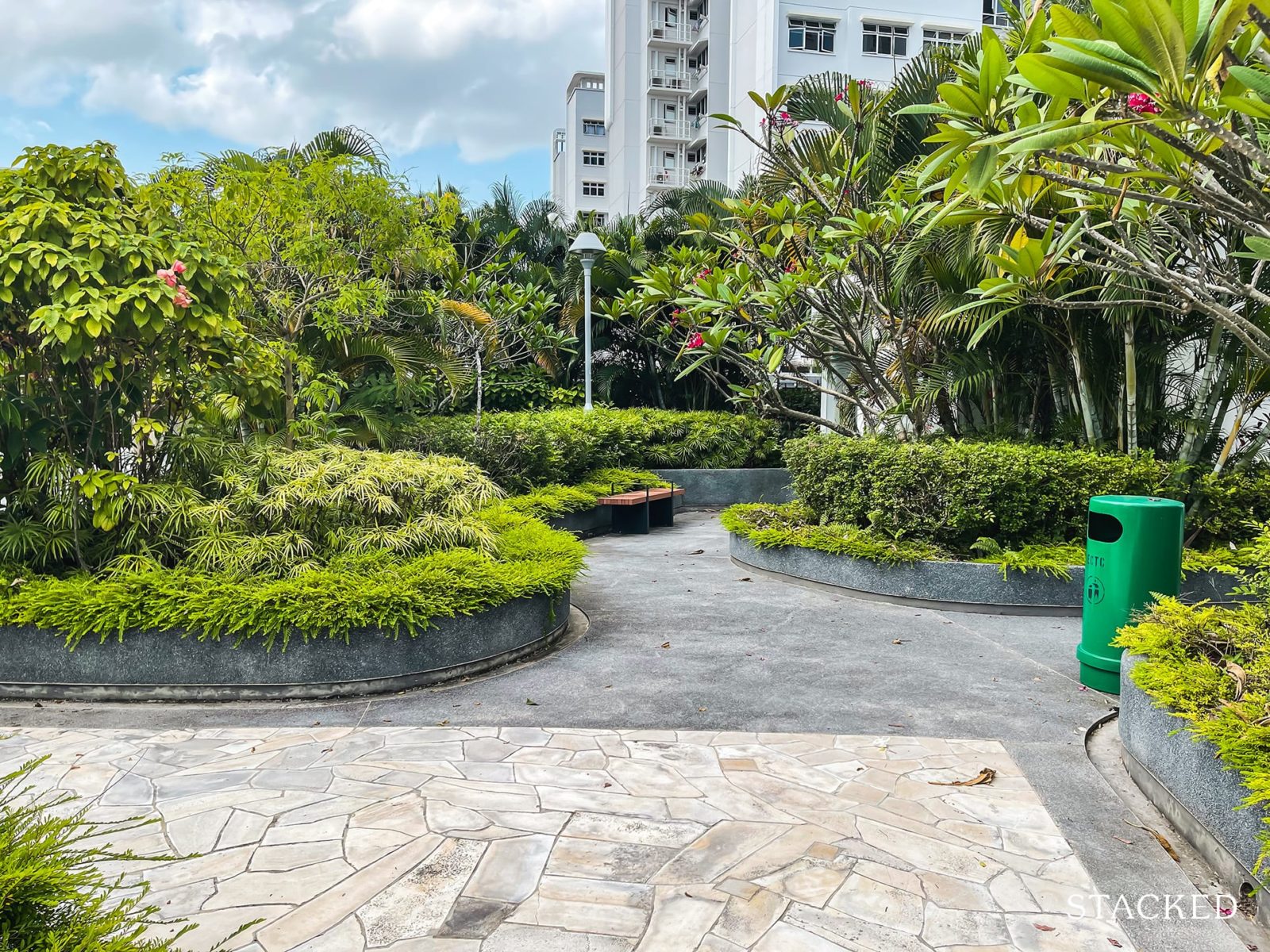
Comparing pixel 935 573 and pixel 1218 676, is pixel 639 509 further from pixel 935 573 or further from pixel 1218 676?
pixel 1218 676

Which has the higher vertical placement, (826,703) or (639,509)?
(639,509)

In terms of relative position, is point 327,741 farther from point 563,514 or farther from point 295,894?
point 563,514

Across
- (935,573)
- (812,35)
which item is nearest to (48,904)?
(935,573)

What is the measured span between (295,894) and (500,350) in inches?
564

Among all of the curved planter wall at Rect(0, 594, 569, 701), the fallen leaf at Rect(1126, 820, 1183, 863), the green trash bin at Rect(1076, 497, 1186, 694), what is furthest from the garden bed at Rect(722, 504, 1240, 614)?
the curved planter wall at Rect(0, 594, 569, 701)

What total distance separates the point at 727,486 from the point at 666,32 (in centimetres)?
3156

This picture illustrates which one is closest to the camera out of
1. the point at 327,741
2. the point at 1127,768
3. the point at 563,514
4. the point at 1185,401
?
the point at 1127,768

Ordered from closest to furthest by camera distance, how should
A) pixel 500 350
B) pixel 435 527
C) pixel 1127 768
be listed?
1. pixel 1127 768
2. pixel 435 527
3. pixel 500 350

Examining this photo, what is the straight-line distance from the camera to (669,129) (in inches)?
1575

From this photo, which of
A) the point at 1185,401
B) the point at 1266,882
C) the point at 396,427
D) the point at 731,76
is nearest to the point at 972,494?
the point at 1185,401

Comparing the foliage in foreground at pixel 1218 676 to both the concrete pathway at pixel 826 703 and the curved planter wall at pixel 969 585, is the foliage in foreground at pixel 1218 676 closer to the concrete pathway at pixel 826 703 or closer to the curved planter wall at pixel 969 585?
the concrete pathway at pixel 826 703

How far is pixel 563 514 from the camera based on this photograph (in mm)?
11211

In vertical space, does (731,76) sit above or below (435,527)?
above

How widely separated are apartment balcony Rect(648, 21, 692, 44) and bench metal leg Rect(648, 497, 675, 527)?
32.5 metres
